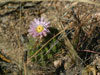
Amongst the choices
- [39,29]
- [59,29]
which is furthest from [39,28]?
[59,29]

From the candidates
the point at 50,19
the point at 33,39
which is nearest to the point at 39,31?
the point at 33,39

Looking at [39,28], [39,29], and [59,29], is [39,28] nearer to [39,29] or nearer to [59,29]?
[39,29]

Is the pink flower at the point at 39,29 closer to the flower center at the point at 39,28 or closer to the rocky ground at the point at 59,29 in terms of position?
the flower center at the point at 39,28

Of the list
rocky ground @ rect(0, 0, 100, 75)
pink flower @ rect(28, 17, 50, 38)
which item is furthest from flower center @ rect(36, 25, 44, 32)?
rocky ground @ rect(0, 0, 100, 75)

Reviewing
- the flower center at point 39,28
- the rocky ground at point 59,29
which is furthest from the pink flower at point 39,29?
the rocky ground at point 59,29

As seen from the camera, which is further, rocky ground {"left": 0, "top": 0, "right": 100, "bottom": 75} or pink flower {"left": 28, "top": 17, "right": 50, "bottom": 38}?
pink flower {"left": 28, "top": 17, "right": 50, "bottom": 38}

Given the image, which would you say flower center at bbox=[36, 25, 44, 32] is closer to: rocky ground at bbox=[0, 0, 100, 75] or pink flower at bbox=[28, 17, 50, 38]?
pink flower at bbox=[28, 17, 50, 38]

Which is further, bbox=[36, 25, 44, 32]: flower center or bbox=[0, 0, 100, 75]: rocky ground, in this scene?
bbox=[36, 25, 44, 32]: flower center

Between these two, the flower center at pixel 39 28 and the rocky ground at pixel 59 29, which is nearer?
the rocky ground at pixel 59 29

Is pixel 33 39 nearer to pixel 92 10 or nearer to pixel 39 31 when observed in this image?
pixel 39 31

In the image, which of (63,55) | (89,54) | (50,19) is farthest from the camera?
(50,19)

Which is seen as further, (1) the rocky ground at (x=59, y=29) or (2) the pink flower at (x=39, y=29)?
(2) the pink flower at (x=39, y=29)
